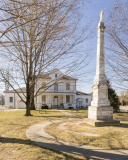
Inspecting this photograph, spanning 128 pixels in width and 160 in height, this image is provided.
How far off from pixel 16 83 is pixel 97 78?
27.6ft

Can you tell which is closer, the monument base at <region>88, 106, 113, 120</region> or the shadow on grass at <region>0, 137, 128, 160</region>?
the shadow on grass at <region>0, 137, 128, 160</region>

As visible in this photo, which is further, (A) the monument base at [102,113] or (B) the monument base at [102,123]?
(A) the monument base at [102,113]

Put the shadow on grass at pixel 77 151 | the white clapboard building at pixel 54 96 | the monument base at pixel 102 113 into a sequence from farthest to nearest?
the white clapboard building at pixel 54 96
the monument base at pixel 102 113
the shadow on grass at pixel 77 151

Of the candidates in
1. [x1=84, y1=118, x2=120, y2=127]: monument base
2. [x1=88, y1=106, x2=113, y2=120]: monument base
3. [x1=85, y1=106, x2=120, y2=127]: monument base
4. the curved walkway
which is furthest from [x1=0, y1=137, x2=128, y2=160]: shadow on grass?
[x1=88, y1=106, x2=113, y2=120]: monument base

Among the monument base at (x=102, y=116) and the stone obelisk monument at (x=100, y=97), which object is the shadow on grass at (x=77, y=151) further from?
the stone obelisk monument at (x=100, y=97)

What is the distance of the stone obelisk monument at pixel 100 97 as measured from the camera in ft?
30.5

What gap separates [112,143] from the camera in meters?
5.34

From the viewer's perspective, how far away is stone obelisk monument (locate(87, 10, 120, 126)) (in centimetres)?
928

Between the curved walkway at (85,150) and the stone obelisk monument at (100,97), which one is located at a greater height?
the stone obelisk monument at (100,97)

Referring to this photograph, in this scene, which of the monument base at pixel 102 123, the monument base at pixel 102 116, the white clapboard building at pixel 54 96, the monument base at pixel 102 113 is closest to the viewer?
the monument base at pixel 102 123

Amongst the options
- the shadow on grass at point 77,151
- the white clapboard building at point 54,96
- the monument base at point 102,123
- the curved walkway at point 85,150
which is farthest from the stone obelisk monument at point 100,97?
the white clapboard building at point 54,96

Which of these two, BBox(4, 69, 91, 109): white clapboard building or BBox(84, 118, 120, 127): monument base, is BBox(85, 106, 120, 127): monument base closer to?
BBox(84, 118, 120, 127): monument base

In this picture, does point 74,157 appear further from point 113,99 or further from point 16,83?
point 113,99

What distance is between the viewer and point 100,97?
9.77 m
